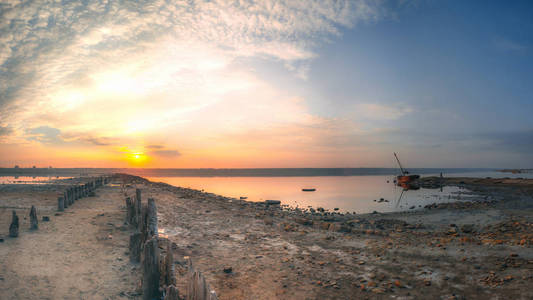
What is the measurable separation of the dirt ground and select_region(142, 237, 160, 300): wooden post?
2.81 ft

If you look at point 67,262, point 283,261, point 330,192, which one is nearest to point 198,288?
point 283,261

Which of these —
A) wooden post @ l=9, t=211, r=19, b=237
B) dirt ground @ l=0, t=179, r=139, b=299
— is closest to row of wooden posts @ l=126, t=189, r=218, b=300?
dirt ground @ l=0, t=179, r=139, b=299

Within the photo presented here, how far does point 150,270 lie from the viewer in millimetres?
5891

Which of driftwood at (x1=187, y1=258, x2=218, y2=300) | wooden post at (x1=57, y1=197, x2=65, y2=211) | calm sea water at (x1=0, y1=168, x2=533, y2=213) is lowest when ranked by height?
calm sea water at (x1=0, y1=168, x2=533, y2=213)

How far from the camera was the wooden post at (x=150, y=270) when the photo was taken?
19.3ft

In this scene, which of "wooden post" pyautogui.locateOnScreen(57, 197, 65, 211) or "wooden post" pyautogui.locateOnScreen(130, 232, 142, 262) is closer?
"wooden post" pyautogui.locateOnScreen(130, 232, 142, 262)

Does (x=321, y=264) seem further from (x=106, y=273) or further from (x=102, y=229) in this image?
(x=102, y=229)

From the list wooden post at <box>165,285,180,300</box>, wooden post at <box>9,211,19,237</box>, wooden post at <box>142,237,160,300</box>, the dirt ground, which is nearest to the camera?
wooden post at <box>165,285,180,300</box>

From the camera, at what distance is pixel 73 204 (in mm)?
17641

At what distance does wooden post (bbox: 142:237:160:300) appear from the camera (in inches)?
231

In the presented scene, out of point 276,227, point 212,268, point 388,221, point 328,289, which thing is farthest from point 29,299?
point 388,221

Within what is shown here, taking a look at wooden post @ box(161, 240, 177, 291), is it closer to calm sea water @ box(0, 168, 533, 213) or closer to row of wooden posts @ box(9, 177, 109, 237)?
row of wooden posts @ box(9, 177, 109, 237)

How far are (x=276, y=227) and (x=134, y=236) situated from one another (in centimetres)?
732

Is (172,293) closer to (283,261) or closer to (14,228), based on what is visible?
(283,261)
